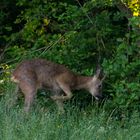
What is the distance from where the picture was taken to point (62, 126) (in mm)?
10172

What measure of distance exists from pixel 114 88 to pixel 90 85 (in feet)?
3.63

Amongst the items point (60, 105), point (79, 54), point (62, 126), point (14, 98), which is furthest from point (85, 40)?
point (62, 126)

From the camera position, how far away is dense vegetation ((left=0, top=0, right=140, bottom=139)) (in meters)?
10.2

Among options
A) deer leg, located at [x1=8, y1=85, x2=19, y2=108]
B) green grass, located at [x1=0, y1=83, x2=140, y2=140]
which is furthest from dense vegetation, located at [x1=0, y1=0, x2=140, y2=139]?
deer leg, located at [x1=8, y1=85, x2=19, y2=108]

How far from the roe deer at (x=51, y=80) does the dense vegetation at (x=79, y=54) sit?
20 cm

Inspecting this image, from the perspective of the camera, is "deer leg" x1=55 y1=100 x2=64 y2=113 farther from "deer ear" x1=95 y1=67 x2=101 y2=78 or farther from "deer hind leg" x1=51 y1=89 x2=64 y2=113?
"deer ear" x1=95 y1=67 x2=101 y2=78

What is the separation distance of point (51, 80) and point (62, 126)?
3.56 meters

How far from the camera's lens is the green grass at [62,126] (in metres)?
9.55

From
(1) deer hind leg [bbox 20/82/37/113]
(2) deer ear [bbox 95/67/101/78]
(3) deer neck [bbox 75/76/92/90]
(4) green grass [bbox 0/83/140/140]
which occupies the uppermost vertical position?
(4) green grass [bbox 0/83/140/140]

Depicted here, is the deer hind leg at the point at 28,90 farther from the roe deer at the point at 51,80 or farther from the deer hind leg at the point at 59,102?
the deer hind leg at the point at 59,102

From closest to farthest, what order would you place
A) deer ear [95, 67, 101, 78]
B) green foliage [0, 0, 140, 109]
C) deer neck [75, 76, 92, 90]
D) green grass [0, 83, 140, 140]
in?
1. green grass [0, 83, 140, 140]
2. green foliage [0, 0, 140, 109]
3. deer ear [95, 67, 101, 78]
4. deer neck [75, 76, 92, 90]

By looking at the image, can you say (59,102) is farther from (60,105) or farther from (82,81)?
(82,81)

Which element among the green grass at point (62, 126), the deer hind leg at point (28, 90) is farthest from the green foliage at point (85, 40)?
the green grass at point (62, 126)

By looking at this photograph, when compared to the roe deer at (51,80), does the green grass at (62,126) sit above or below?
above
